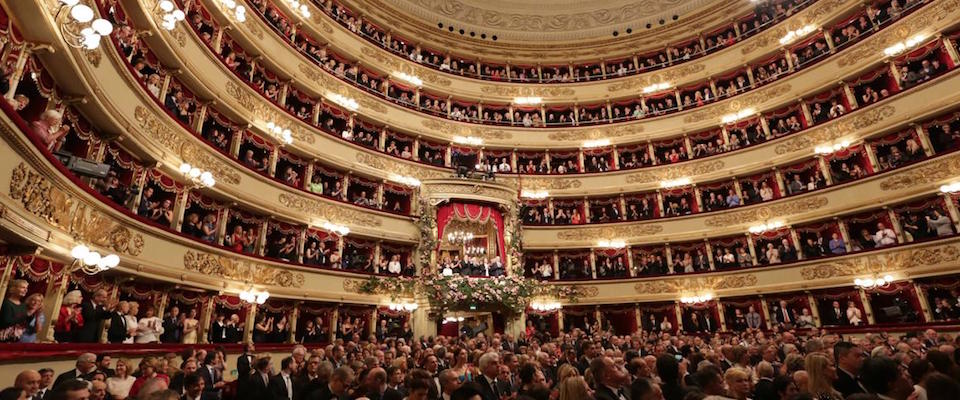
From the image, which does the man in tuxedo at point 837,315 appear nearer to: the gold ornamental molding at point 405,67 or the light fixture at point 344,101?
the gold ornamental molding at point 405,67

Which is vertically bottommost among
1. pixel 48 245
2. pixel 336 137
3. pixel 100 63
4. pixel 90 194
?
pixel 48 245

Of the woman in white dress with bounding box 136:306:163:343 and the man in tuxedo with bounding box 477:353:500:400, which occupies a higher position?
the woman in white dress with bounding box 136:306:163:343

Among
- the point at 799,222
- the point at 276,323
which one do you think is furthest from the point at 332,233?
the point at 799,222

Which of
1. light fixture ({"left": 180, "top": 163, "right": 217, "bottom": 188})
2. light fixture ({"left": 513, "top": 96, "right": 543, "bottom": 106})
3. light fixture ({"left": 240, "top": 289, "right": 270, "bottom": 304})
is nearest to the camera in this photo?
light fixture ({"left": 180, "top": 163, "right": 217, "bottom": 188})

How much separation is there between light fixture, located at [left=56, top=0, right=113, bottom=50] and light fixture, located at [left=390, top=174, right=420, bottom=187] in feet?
42.8

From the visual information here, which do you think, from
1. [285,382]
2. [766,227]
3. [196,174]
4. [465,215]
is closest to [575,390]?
[285,382]

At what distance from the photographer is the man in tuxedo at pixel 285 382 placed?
19.3 ft

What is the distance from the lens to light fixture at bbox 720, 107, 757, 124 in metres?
21.2

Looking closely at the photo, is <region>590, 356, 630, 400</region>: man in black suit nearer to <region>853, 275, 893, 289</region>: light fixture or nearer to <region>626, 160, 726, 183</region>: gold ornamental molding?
<region>853, 275, 893, 289</region>: light fixture

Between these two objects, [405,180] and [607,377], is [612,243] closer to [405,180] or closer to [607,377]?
[405,180]

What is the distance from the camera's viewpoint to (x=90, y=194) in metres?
8.20

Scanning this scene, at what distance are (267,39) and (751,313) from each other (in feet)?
67.9

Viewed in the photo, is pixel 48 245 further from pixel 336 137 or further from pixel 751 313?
pixel 751 313

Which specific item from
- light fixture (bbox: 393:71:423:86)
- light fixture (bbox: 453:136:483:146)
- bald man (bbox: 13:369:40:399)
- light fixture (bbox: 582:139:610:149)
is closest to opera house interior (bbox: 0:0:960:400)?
bald man (bbox: 13:369:40:399)
